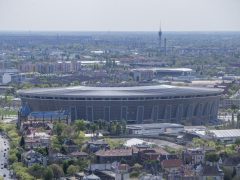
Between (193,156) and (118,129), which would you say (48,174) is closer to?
(193,156)

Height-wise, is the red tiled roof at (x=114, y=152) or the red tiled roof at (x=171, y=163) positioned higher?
the red tiled roof at (x=171, y=163)

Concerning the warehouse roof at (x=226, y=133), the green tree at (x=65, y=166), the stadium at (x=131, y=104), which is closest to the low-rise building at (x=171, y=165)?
the green tree at (x=65, y=166)

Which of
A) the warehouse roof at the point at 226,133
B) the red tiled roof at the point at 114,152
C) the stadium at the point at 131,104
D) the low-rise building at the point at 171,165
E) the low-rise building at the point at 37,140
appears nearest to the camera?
the low-rise building at the point at 171,165

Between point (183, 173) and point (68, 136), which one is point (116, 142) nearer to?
point (68, 136)

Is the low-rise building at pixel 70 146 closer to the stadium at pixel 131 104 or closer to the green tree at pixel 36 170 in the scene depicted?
the green tree at pixel 36 170

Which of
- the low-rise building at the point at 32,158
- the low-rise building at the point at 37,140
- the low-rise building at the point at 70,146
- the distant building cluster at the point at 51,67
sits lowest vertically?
the distant building cluster at the point at 51,67

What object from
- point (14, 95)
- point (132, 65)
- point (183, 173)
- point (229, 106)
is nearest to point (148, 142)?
point (183, 173)
